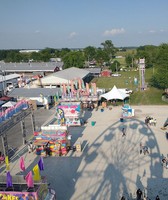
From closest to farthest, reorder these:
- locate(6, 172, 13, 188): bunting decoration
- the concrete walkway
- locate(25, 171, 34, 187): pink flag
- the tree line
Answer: locate(25, 171, 34, 187): pink flag
locate(6, 172, 13, 188): bunting decoration
the concrete walkway
the tree line

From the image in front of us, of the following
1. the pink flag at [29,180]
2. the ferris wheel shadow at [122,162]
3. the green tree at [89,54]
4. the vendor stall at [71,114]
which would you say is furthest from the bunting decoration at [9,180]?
the green tree at [89,54]

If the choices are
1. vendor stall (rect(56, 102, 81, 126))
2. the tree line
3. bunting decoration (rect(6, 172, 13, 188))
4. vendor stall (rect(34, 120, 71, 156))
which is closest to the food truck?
bunting decoration (rect(6, 172, 13, 188))

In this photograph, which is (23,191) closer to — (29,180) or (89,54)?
(29,180)

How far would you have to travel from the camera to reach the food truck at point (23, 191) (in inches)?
542

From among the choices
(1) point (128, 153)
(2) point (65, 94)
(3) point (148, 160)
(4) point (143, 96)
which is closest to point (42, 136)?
(1) point (128, 153)

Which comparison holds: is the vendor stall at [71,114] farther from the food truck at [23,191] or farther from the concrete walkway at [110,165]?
the food truck at [23,191]

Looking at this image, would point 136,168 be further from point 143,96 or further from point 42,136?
point 143,96

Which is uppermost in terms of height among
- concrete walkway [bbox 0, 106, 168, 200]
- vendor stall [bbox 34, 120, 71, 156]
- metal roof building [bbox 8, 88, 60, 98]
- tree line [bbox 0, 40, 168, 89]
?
tree line [bbox 0, 40, 168, 89]

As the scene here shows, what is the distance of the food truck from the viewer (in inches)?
542

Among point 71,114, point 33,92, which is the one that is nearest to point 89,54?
point 33,92

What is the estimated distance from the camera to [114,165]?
841 inches

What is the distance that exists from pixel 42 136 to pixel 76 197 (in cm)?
943

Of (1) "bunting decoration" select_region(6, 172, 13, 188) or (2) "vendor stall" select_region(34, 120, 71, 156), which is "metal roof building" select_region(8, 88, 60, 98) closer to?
(2) "vendor stall" select_region(34, 120, 71, 156)

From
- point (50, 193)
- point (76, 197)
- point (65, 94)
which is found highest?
point (65, 94)
